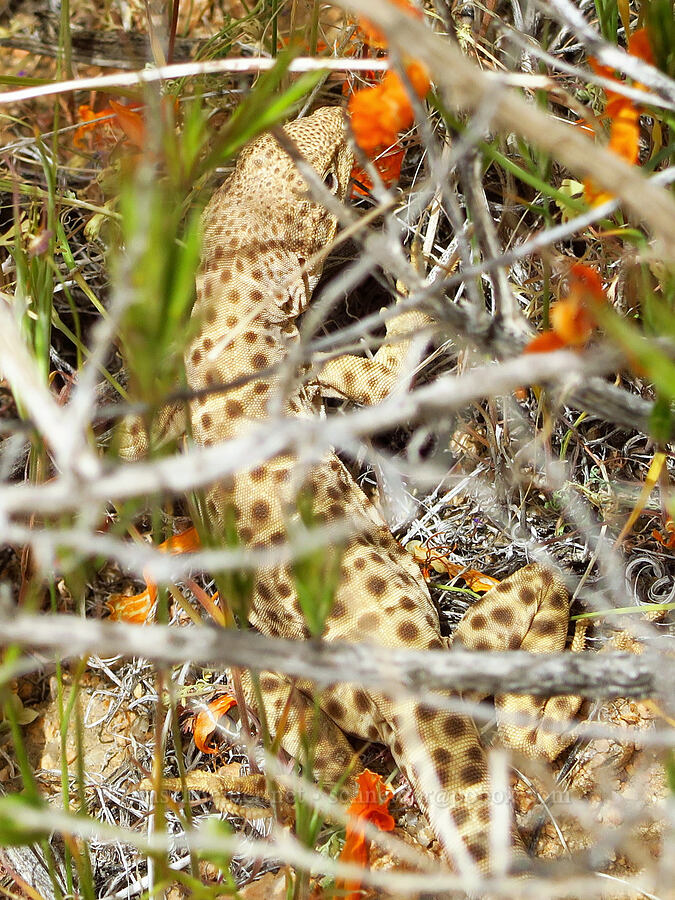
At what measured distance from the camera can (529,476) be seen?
3307 mm

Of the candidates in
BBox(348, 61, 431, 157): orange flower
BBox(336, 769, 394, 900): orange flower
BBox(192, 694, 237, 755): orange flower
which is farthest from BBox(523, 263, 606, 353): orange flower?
BBox(192, 694, 237, 755): orange flower

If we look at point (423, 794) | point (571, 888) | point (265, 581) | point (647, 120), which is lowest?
point (423, 794)

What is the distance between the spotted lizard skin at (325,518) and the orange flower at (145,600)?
0.25m

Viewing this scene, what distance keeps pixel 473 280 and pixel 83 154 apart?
2454 millimetres

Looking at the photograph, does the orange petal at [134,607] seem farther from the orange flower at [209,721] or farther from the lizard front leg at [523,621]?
the lizard front leg at [523,621]

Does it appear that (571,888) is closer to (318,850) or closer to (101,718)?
(318,850)

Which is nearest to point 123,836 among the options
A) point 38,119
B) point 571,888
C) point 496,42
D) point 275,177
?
point 571,888

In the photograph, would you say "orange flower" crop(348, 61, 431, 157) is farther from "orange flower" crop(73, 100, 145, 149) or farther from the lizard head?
the lizard head

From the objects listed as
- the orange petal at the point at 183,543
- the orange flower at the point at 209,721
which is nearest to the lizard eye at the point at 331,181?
the orange petal at the point at 183,543

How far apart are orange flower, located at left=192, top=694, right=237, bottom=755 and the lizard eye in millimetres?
2079

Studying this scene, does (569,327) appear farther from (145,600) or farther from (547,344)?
(145,600)

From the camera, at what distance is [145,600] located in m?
3.62

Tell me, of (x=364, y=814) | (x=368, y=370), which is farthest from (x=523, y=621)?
(x=368, y=370)

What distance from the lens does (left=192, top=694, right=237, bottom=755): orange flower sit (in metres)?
3.31
